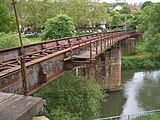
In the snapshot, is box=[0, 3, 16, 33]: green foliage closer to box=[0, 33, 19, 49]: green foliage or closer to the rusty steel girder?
box=[0, 33, 19, 49]: green foliage

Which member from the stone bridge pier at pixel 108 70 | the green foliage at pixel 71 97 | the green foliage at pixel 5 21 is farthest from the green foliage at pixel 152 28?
the green foliage at pixel 71 97

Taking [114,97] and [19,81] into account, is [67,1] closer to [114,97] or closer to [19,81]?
[114,97]

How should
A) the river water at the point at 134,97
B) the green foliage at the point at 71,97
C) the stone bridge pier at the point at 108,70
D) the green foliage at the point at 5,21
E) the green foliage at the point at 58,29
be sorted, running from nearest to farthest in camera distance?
the green foliage at the point at 71,97
the river water at the point at 134,97
the stone bridge pier at the point at 108,70
the green foliage at the point at 58,29
the green foliage at the point at 5,21

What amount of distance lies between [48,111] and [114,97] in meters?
13.4

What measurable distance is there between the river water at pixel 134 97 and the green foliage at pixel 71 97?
607 centimetres

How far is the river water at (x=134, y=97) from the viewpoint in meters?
20.3

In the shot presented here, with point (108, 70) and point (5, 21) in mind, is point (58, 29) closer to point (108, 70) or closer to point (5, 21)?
point (108, 70)

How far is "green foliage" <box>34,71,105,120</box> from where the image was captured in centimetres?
1237

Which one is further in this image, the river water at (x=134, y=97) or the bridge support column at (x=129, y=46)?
the bridge support column at (x=129, y=46)

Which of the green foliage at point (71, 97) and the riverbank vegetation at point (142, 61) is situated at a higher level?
the green foliage at point (71, 97)

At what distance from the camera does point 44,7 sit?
2036 inches

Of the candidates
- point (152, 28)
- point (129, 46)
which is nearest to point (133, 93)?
point (152, 28)

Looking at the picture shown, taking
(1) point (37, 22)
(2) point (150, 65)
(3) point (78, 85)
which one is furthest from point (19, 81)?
(1) point (37, 22)

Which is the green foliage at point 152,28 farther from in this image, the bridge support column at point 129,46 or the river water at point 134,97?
the river water at point 134,97
